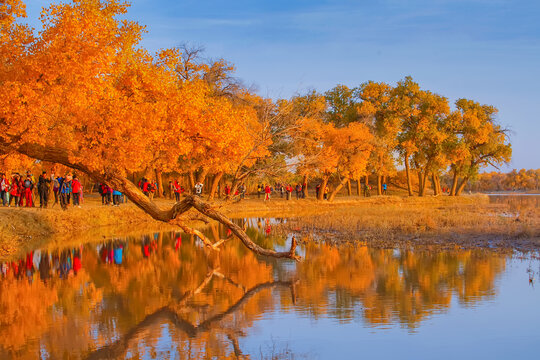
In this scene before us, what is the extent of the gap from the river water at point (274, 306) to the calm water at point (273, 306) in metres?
0.03

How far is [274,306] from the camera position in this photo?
12125mm

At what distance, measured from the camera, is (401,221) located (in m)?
26.6

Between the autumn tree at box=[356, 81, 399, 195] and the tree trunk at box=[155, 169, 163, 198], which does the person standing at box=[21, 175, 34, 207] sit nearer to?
the tree trunk at box=[155, 169, 163, 198]

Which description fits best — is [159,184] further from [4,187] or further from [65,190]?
[4,187]

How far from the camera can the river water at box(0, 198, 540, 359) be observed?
9375 millimetres

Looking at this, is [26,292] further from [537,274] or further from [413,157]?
[413,157]

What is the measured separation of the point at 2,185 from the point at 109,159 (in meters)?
13.6

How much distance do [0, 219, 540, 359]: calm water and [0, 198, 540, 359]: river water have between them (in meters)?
0.03

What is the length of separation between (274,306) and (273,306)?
0.02m

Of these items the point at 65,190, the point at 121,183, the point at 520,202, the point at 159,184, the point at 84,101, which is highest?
the point at 84,101

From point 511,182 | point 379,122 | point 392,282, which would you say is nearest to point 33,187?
point 392,282

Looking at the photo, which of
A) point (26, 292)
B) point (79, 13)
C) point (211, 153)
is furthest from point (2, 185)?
point (26, 292)

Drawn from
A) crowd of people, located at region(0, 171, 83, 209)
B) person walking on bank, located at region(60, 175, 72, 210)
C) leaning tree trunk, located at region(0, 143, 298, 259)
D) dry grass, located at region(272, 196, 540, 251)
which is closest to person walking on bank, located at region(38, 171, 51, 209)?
crowd of people, located at region(0, 171, 83, 209)

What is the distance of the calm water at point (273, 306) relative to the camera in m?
9.38
